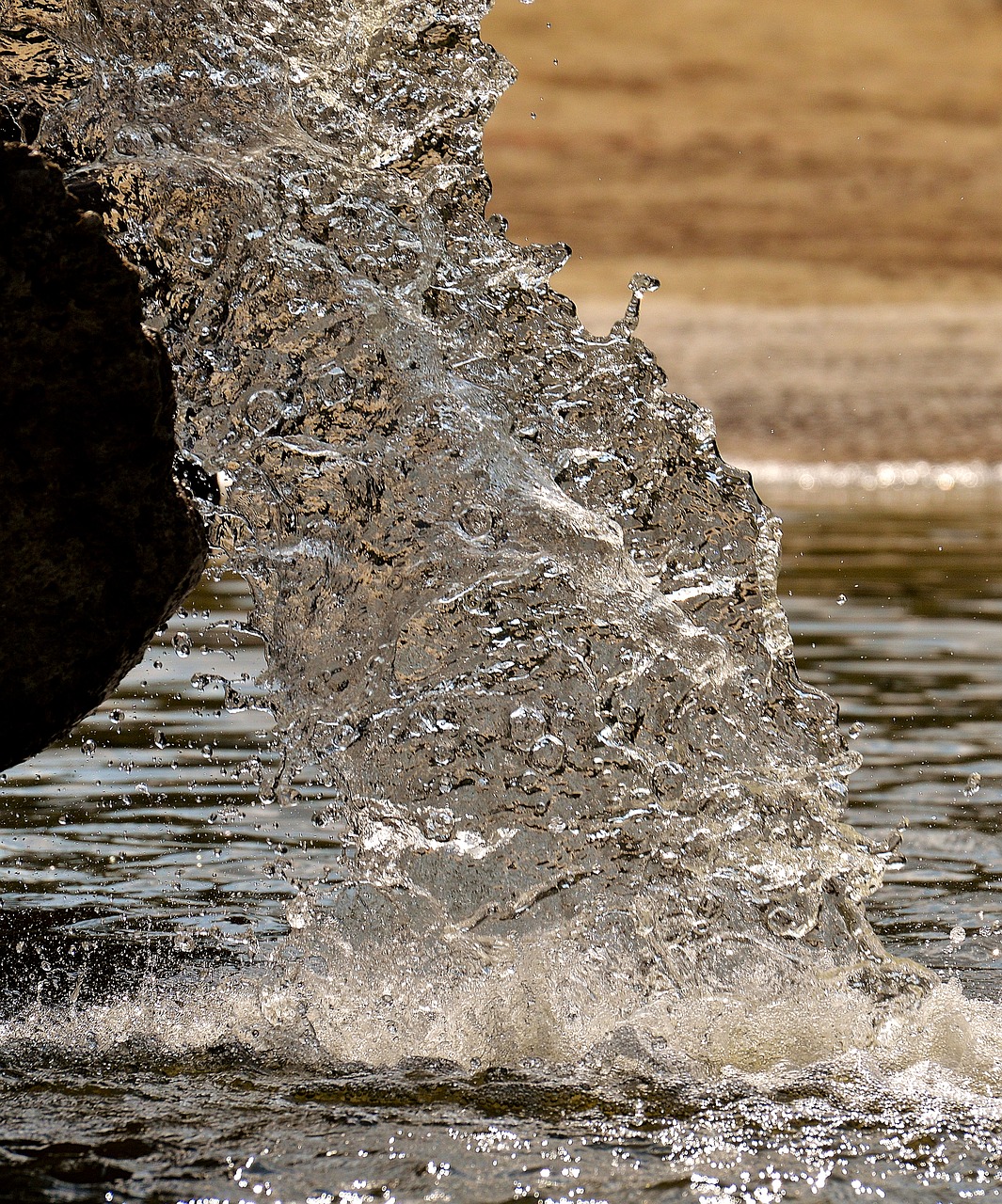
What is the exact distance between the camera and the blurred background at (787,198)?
24.3 meters

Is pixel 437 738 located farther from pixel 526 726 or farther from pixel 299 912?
pixel 299 912

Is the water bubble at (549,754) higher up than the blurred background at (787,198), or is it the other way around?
the blurred background at (787,198)

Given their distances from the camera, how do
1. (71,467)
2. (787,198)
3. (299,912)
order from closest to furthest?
1. (71,467)
2. (299,912)
3. (787,198)

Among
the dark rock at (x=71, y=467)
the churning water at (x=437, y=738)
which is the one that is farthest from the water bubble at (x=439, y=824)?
the dark rock at (x=71, y=467)

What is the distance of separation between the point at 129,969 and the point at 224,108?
6.11 ft

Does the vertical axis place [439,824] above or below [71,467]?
below

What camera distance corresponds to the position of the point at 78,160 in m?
4.51

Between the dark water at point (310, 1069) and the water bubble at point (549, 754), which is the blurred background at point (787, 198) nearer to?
the dark water at point (310, 1069)

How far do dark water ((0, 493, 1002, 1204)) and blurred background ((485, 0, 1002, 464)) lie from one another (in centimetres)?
1664

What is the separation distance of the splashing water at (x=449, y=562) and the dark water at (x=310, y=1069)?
0.58 feet

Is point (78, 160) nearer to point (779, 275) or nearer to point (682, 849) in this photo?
point (682, 849)

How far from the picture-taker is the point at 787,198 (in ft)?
134

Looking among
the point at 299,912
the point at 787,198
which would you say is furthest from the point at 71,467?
the point at 787,198

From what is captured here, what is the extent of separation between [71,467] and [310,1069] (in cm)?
122
